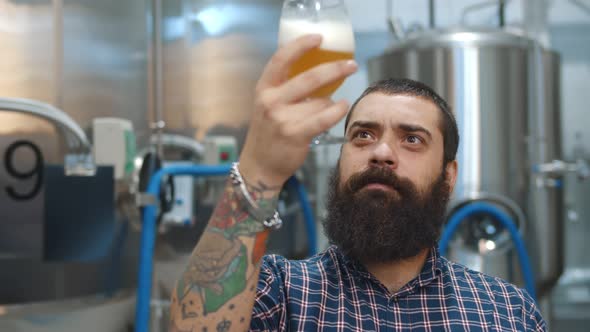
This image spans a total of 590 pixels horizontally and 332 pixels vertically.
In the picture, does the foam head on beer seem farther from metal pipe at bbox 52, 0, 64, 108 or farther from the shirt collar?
metal pipe at bbox 52, 0, 64, 108

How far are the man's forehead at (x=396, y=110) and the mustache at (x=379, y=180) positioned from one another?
0.39 feet

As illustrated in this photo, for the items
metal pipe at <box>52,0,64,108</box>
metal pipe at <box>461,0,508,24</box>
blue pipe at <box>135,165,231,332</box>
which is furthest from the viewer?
metal pipe at <box>461,0,508,24</box>

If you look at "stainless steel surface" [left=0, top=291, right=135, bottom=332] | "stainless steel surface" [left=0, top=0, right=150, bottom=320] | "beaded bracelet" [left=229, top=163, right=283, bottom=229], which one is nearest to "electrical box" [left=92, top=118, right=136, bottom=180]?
"stainless steel surface" [left=0, top=0, right=150, bottom=320]

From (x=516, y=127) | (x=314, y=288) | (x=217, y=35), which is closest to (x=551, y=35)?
(x=516, y=127)

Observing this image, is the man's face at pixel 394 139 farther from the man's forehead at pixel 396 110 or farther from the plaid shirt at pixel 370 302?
the plaid shirt at pixel 370 302

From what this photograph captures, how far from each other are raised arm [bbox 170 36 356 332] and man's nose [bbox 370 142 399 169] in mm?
423

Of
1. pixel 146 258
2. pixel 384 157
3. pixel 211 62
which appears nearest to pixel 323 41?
pixel 384 157

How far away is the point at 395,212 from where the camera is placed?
3.98 feet

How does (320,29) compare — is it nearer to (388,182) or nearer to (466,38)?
(388,182)

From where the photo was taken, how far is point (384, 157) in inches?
46.4

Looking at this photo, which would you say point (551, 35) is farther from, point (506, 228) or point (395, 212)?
point (395, 212)

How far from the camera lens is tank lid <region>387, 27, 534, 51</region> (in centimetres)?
298

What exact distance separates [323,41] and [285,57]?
95 millimetres

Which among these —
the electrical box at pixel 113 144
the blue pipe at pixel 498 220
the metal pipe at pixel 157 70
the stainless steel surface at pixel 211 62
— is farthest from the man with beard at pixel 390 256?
the stainless steel surface at pixel 211 62
